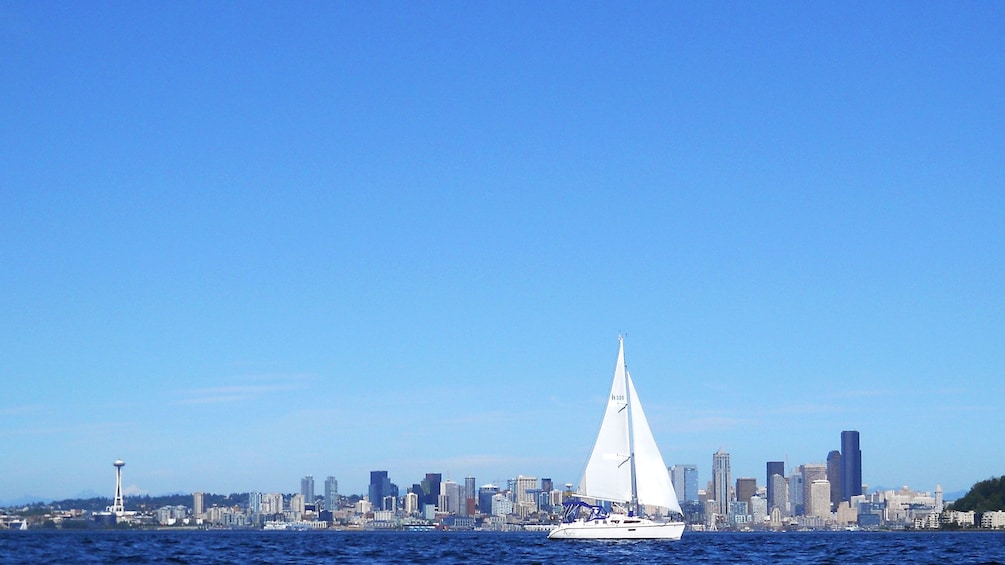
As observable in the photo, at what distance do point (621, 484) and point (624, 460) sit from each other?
2302 millimetres

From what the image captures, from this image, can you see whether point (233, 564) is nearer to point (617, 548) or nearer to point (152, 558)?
point (152, 558)

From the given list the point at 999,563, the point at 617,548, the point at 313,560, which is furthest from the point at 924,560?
the point at 313,560

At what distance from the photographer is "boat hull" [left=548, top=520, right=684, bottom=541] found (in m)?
120

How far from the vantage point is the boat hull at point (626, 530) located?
393 feet

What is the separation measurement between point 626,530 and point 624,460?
7.30m

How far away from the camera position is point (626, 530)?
120 meters

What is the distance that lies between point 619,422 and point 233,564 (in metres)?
55.9

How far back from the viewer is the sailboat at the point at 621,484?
4764 inches

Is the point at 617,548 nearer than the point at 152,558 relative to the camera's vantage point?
No

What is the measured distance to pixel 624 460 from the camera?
409 ft

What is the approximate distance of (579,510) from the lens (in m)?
127

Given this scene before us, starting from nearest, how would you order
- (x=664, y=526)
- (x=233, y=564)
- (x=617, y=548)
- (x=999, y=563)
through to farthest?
1. (x=233, y=564)
2. (x=999, y=563)
3. (x=617, y=548)
4. (x=664, y=526)

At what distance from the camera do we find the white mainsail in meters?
124

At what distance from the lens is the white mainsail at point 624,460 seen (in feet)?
405
